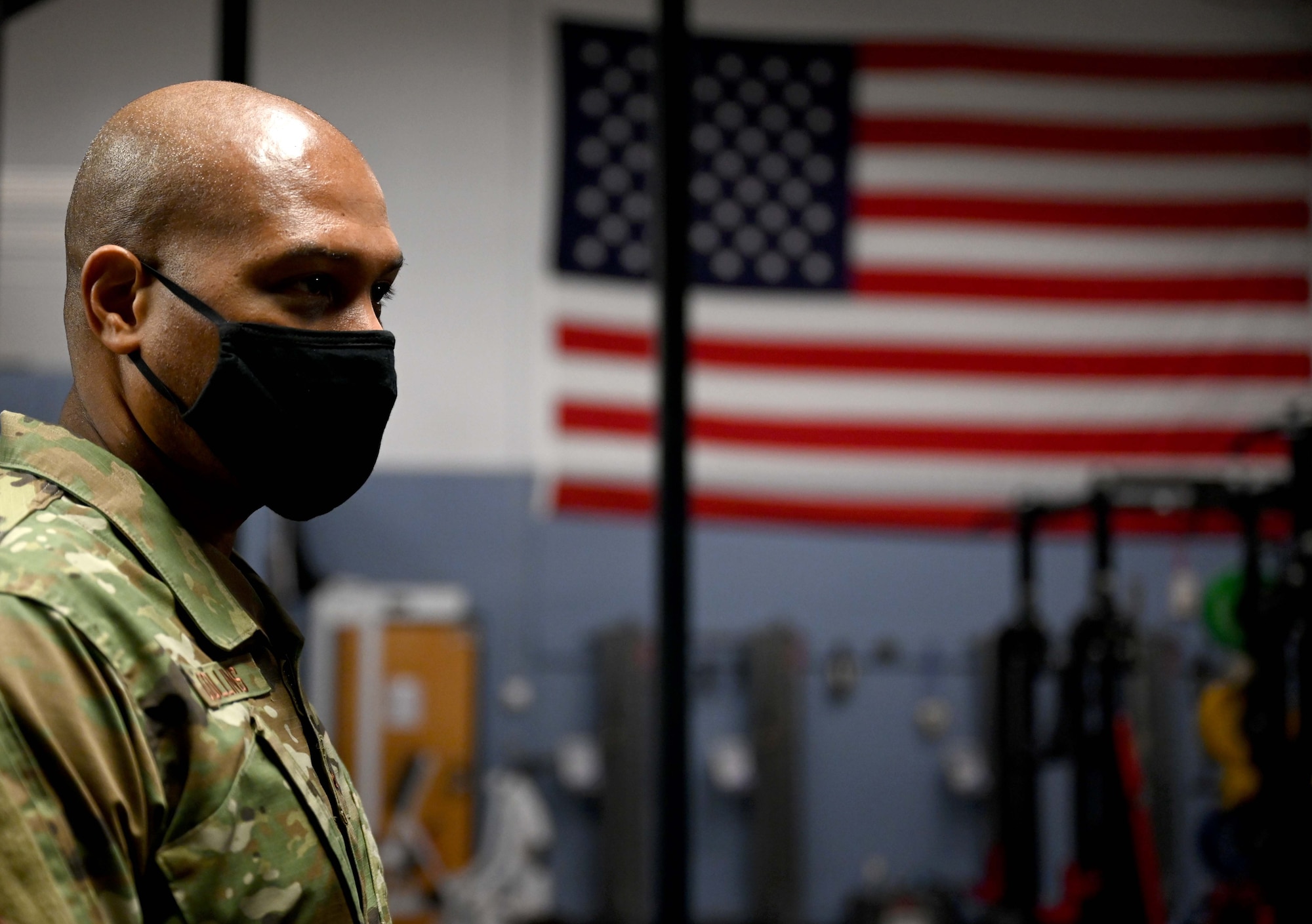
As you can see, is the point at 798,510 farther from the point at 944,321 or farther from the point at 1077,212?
the point at 1077,212

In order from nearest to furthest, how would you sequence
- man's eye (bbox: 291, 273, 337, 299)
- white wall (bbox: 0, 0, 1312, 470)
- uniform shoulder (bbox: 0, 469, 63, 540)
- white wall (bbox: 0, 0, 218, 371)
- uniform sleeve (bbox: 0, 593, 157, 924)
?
uniform sleeve (bbox: 0, 593, 157, 924), uniform shoulder (bbox: 0, 469, 63, 540), man's eye (bbox: 291, 273, 337, 299), white wall (bbox: 0, 0, 218, 371), white wall (bbox: 0, 0, 1312, 470)

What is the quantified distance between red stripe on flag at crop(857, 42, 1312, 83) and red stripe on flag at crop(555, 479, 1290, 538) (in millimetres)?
1601

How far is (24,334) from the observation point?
1696 mm

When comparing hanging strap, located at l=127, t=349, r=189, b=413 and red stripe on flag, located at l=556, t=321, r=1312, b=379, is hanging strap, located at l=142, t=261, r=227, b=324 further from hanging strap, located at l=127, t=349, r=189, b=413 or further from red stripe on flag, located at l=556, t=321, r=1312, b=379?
red stripe on flag, located at l=556, t=321, r=1312, b=379

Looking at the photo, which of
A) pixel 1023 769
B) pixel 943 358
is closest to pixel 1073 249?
pixel 943 358

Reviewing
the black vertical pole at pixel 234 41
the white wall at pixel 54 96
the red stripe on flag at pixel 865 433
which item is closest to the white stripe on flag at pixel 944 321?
the red stripe on flag at pixel 865 433

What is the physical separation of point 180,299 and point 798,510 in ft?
12.1

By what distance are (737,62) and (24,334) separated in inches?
119

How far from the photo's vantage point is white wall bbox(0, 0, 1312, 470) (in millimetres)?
1914

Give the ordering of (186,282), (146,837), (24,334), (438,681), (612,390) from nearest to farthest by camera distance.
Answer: (146,837)
(186,282)
(24,334)
(612,390)
(438,681)

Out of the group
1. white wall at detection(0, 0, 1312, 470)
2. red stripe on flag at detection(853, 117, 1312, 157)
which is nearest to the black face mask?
white wall at detection(0, 0, 1312, 470)

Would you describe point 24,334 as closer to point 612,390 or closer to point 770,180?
point 612,390

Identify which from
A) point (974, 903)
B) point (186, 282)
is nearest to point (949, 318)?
point (974, 903)

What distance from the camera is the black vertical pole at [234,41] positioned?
62.5 inches
